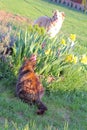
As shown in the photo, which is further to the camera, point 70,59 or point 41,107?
point 70,59

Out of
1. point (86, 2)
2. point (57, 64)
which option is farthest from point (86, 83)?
point (86, 2)

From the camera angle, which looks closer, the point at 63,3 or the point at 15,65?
the point at 15,65

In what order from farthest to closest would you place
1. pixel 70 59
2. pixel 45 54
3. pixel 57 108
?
pixel 70 59 → pixel 45 54 → pixel 57 108

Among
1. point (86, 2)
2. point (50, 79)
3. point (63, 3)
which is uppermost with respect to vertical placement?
point (86, 2)

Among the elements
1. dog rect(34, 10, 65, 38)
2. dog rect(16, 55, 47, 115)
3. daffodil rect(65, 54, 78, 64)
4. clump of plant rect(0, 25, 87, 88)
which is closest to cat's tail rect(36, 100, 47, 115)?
dog rect(16, 55, 47, 115)

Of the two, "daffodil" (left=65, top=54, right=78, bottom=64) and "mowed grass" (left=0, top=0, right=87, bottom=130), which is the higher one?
"daffodil" (left=65, top=54, right=78, bottom=64)

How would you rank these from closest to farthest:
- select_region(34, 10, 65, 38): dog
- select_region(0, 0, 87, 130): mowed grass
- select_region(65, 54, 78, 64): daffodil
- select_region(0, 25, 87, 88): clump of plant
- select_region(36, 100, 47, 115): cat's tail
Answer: select_region(0, 0, 87, 130): mowed grass → select_region(36, 100, 47, 115): cat's tail → select_region(0, 25, 87, 88): clump of plant → select_region(65, 54, 78, 64): daffodil → select_region(34, 10, 65, 38): dog

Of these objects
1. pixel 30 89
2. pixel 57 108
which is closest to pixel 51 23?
pixel 57 108

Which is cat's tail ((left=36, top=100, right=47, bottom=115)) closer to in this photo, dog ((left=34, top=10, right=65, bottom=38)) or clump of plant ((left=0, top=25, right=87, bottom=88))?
clump of plant ((left=0, top=25, right=87, bottom=88))

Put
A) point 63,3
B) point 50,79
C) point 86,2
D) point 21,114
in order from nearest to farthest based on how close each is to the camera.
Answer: point 86,2
point 21,114
point 50,79
point 63,3

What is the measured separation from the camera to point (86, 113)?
24.2ft

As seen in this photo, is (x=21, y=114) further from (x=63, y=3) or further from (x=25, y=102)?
(x=63, y=3)

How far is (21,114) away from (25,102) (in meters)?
0.44

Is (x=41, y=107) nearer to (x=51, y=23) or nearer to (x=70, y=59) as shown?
(x=70, y=59)
